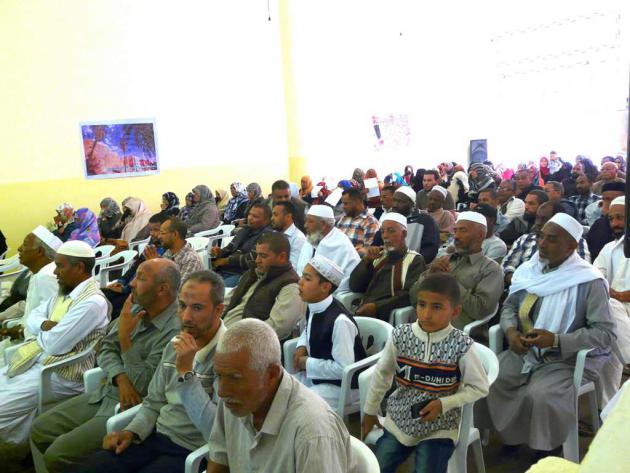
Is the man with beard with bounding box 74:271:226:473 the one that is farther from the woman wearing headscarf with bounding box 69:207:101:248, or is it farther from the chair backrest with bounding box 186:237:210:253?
the woman wearing headscarf with bounding box 69:207:101:248

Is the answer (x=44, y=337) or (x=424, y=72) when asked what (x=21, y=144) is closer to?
(x=44, y=337)

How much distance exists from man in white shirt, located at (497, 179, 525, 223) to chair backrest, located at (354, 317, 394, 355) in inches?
133

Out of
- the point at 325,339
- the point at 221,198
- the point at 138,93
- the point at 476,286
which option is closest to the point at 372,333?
the point at 325,339

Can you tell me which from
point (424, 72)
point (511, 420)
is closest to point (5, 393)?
point (511, 420)

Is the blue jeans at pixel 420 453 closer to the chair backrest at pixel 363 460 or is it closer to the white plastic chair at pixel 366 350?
the white plastic chair at pixel 366 350

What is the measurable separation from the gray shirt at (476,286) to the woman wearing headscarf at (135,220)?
573 centimetres

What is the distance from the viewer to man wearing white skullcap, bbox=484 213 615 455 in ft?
8.87

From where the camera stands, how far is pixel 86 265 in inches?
136

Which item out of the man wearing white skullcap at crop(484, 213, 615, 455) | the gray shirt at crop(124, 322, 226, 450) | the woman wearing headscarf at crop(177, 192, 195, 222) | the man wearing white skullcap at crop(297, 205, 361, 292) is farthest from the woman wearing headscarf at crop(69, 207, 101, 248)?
the man wearing white skullcap at crop(484, 213, 615, 455)

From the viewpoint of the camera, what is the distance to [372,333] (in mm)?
3102

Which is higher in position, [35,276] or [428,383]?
[35,276]

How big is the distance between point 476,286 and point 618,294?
859mm

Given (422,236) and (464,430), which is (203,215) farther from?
(464,430)

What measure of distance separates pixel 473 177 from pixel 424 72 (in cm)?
758
